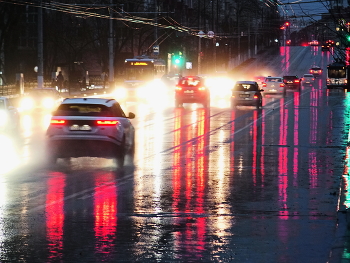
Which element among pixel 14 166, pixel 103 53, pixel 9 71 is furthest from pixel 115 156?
pixel 103 53

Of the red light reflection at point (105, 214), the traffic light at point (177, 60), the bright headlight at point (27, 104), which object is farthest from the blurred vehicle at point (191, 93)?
A: the traffic light at point (177, 60)

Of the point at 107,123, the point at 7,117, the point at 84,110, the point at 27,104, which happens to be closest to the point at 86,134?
the point at 107,123

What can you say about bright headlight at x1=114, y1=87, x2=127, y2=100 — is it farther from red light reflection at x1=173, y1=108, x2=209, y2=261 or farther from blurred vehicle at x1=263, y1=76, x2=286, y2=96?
red light reflection at x1=173, y1=108, x2=209, y2=261

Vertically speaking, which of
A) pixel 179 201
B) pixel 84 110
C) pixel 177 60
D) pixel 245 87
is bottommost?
pixel 179 201

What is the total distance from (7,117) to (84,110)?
10.3 meters

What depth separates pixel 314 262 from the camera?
826cm

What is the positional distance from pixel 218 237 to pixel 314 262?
1643mm

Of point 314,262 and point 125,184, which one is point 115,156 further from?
point 314,262

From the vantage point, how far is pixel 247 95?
43625 millimetres

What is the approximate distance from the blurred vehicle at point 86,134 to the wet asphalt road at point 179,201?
31cm

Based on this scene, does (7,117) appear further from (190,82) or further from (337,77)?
(337,77)

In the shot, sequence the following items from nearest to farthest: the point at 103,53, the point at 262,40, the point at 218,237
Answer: the point at 218,237 < the point at 103,53 < the point at 262,40

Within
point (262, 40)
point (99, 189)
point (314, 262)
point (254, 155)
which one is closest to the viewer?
point (314, 262)

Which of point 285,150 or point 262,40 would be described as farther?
point 262,40
